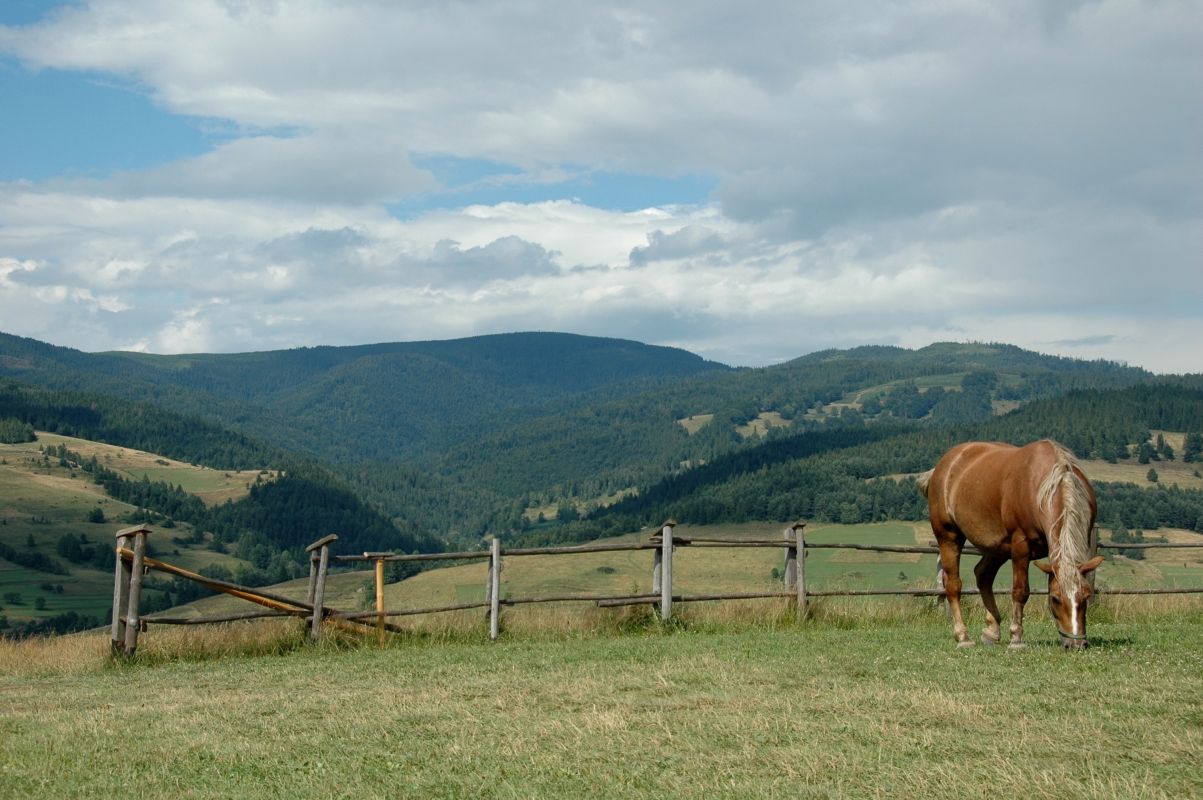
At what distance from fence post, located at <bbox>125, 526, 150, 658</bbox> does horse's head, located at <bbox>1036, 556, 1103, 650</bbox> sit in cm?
1232

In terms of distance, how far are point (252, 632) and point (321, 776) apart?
970cm

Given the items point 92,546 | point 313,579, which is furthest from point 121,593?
point 92,546

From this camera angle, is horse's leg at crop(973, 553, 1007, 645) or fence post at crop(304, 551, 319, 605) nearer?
horse's leg at crop(973, 553, 1007, 645)

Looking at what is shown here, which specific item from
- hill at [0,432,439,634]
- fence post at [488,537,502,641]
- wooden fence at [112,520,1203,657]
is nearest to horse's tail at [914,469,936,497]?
wooden fence at [112,520,1203,657]

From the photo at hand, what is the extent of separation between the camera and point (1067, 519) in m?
13.0

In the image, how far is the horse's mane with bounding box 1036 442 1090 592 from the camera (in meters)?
12.7

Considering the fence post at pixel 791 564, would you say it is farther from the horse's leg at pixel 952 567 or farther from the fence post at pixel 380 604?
the fence post at pixel 380 604

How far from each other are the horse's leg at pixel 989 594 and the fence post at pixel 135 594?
11.7 meters

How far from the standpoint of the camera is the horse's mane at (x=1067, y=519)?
41.8 feet

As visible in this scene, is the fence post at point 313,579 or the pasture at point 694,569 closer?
the fence post at point 313,579

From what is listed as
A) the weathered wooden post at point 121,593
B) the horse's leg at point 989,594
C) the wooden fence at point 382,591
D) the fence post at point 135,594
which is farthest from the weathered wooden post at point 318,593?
the horse's leg at point 989,594

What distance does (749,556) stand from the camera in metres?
112

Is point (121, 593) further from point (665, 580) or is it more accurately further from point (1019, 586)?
point (1019, 586)

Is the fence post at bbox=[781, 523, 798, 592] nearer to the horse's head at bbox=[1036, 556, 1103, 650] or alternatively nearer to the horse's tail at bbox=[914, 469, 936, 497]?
the horse's tail at bbox=[914, 469, 936, 497]
